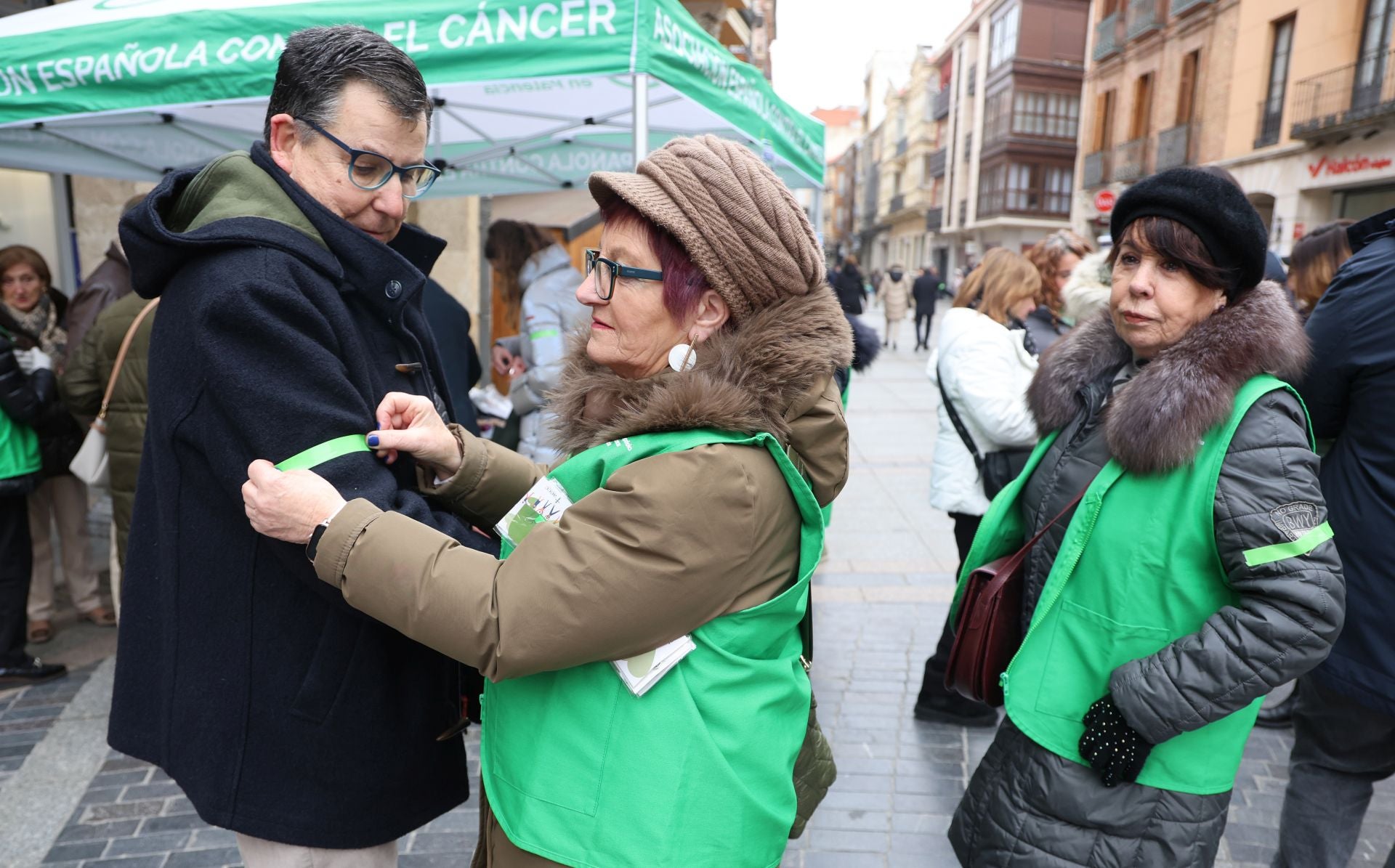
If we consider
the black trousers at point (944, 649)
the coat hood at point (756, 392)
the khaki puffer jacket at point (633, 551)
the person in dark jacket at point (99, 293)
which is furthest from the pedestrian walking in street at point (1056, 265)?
the person in dark jacket at point (99, 293)

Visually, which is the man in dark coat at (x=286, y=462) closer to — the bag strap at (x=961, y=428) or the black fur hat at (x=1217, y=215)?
the black fur hat at (x=1217, y=215)

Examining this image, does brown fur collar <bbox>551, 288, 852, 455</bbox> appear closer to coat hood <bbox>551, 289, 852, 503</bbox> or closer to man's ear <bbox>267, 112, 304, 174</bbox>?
coat hood <bbox>551, 289, 852, 503</bbox>

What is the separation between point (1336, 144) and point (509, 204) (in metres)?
17.2

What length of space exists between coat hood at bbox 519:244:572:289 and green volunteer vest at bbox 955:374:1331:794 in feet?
12.1

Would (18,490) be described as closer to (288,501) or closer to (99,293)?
(99,293)

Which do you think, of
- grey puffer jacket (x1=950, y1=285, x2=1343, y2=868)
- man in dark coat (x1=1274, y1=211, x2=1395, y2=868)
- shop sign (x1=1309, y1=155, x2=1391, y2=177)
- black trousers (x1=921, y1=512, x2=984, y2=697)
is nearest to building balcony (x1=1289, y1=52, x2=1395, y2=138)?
shop sign (x1=1309, y1=155, x2=1391, y2=177)

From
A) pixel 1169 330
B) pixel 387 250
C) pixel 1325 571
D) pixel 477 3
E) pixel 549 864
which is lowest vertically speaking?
pixel 549 864

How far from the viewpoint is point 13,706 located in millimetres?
4133

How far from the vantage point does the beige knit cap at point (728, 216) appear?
4.97 ft

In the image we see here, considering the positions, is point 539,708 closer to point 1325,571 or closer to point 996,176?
point 1325,571

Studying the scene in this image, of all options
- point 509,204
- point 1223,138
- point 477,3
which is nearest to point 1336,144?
point 1223,138

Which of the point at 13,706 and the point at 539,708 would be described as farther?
the point at 13,706

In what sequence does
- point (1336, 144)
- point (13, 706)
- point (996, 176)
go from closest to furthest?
point (13, 706) < point (1336, 144) < point (996, 176)

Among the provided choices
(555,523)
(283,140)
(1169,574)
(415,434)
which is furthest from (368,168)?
(1169,574)
